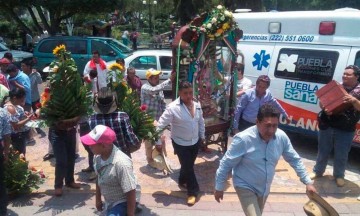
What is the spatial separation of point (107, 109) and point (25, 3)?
18948 millimetres

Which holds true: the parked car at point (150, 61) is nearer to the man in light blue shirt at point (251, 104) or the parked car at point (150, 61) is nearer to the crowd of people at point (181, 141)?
the crowd of people at point (181, 141)

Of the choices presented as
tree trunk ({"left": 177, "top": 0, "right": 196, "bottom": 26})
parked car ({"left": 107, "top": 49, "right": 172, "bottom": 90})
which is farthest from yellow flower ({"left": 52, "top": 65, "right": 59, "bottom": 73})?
tree trunk ({"left": 177, "top": 0, "right": 196, "bottom": 26})

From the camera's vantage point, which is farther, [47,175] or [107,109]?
[47,175]

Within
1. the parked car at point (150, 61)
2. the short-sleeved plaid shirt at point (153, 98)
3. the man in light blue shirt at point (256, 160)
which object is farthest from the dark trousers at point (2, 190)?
the parked car at point (150, 61)

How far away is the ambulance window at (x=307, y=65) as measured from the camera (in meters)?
6.98

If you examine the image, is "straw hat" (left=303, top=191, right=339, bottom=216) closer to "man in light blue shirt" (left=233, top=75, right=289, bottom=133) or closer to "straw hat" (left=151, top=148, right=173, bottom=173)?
"man in light blue shirt" (left=233, top=75, right=289, bottom=133)

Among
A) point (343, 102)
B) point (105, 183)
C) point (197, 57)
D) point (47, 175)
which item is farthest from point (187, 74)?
point (105, 183)

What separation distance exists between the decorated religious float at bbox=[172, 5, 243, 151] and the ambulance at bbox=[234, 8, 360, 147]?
1.25 metres

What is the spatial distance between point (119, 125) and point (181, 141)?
3.60 ft

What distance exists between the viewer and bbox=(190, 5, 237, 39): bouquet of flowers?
615cm

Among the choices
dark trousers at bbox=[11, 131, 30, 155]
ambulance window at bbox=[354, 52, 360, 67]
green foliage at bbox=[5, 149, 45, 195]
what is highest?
ambulance window at bbox=[354, 52, 360, 67]

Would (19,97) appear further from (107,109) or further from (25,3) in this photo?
(25,3)

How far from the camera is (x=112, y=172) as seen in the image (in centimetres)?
357

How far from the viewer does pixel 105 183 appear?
3631 mm
